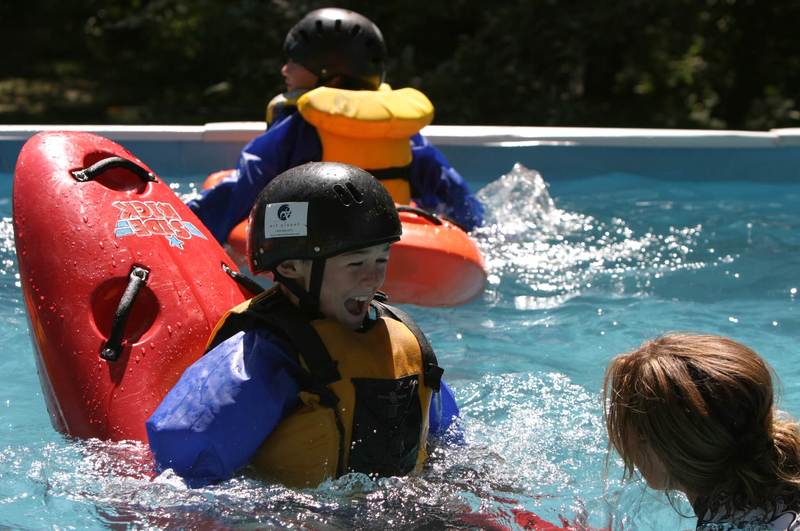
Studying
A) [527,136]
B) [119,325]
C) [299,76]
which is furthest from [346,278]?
[527,136]

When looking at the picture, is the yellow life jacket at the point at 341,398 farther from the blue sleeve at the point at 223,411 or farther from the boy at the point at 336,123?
the boy at the point at 336,123

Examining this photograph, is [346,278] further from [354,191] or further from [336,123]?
[336,123]

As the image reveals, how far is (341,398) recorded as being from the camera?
2867 millimetres

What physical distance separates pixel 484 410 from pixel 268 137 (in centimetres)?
190

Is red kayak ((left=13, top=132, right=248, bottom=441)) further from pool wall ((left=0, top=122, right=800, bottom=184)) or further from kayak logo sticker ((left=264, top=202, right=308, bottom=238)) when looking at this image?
pool wall ((left=0, top=122, right=800, bottom=184))

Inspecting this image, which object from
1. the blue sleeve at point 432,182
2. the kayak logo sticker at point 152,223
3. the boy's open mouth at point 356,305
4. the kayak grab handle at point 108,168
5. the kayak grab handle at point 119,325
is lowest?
the blue sleeve at point 432,182

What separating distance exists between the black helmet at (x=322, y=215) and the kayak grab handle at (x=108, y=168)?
1170 mm

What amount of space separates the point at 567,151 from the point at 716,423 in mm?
5357

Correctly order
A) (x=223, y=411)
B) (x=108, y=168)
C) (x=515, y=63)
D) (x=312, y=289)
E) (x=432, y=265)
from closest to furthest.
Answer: (x=223, y=411)
(x=312, y=289)
(x=108, y=168)
(x=432, y=265)
(x=515, y=63)

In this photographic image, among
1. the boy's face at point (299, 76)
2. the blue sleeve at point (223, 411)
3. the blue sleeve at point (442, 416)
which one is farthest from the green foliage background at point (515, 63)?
the blue sleeve at point (223, 411)

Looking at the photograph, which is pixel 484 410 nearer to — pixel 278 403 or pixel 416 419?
pixel 416 419

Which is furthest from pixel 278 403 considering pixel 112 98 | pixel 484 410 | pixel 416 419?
pixel 112 98

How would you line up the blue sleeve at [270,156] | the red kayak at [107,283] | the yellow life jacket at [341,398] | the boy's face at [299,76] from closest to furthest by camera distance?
the yellow life jacket at [341,398] → the red kayak at [107,283] → the blue sleeve at [270,156] → the boy's face at [299,76]

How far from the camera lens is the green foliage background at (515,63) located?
10445 mm
